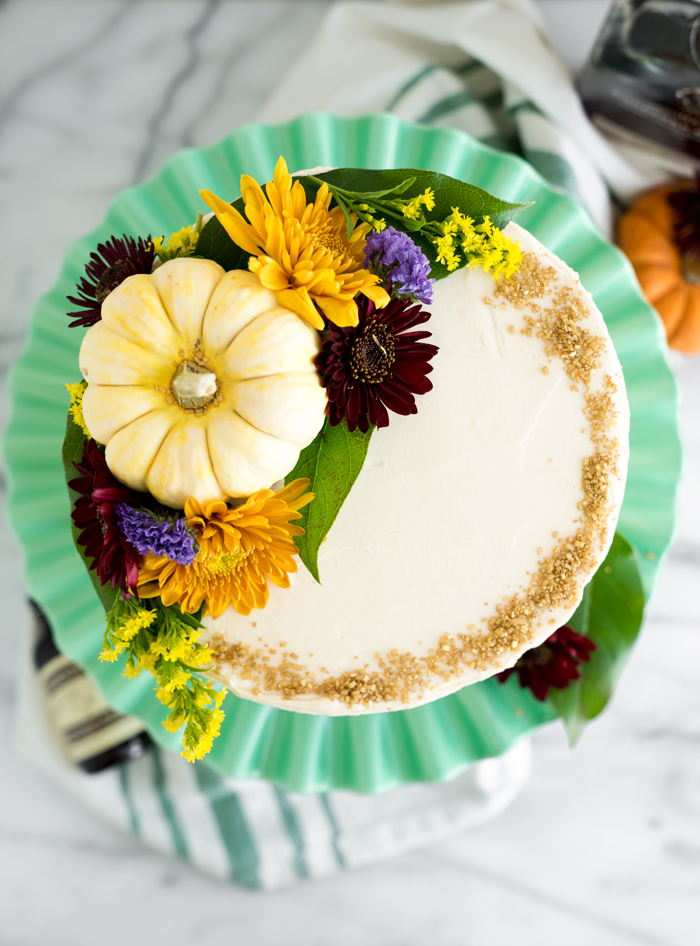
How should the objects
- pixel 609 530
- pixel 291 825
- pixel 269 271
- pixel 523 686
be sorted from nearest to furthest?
pixel 269 271 → pixel 609 530 → pixel 523 686 → pixel 291 825

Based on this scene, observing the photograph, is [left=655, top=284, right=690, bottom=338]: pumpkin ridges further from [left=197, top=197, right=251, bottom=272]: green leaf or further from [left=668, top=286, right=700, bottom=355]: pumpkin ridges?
[left=197, top=197, right=251, bottom=272]: green leaf

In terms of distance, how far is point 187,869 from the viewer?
1.59 m

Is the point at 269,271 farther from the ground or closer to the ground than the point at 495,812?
farther from the ground

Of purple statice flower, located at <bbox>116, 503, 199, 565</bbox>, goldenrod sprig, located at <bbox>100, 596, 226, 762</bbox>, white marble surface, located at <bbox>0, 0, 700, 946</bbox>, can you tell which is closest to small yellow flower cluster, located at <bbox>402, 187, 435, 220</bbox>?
purple statice flower, located at <bbox>116, 503, 199, 565</bbox>

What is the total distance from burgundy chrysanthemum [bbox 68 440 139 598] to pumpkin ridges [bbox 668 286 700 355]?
1135 millimetres

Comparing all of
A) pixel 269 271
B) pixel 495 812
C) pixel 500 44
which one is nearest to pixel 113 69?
pixel 500 44

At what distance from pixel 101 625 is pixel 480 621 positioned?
62 centimetres

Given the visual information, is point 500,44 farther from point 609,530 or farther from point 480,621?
point 480,621

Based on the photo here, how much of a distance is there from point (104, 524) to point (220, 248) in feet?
1.11

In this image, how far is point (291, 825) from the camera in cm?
150

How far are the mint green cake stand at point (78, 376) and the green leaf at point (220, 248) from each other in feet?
1.22

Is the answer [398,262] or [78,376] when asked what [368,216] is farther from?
[78,376]

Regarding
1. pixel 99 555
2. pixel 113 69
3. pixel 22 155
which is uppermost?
pixel 113 69

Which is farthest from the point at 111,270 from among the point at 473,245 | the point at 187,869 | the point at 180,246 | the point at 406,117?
the point at 187,869
